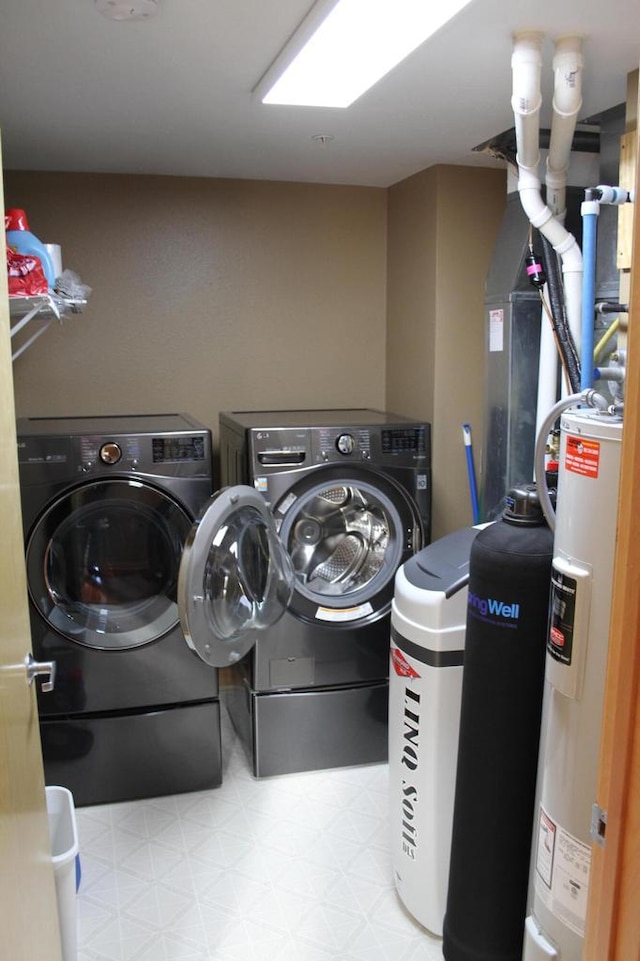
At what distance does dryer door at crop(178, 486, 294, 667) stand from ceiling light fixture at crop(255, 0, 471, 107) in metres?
1.18

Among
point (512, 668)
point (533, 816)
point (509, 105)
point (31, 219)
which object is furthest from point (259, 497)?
point (31, 219)

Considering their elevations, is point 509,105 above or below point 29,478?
above

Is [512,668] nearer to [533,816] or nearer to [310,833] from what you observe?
[533,816]

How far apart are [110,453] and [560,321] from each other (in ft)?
5.01

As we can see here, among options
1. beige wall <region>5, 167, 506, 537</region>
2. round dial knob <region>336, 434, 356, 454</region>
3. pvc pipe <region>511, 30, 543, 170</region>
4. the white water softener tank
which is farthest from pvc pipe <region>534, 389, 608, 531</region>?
beige wall <region>5, 167, 506, 537</region>

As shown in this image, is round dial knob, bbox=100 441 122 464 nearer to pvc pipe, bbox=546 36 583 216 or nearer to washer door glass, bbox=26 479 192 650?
washer door glass, bbox=26 479 192 650

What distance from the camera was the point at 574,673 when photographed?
1562mm

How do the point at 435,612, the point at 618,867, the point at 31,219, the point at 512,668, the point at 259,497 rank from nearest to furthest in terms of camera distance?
1. the point at 618,867
2. the point at 512,668
3. the point at 435,612
4. the point at 259,497
5. the point at 31,219

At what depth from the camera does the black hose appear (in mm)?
2463

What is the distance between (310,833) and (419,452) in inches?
55.8

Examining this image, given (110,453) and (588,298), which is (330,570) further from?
Result: (588,298)

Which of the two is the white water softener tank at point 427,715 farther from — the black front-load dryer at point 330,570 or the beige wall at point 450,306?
the beige wall at point 450,306

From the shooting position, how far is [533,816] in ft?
6.35

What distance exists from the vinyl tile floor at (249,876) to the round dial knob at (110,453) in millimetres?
1264
